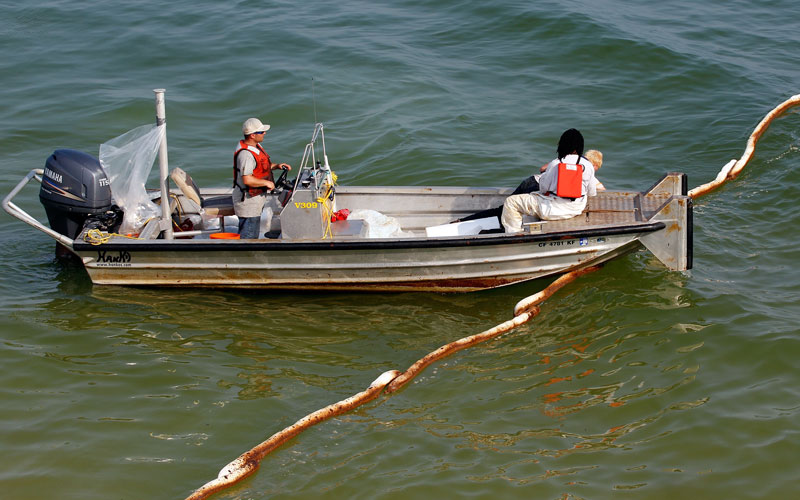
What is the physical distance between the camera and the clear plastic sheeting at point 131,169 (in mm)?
8391

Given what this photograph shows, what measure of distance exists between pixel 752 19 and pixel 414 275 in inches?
489

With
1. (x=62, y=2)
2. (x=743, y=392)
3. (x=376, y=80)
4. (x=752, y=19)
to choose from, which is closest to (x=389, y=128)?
(x=376, y=80)

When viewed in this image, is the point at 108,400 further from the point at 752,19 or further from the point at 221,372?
the point at 752,19

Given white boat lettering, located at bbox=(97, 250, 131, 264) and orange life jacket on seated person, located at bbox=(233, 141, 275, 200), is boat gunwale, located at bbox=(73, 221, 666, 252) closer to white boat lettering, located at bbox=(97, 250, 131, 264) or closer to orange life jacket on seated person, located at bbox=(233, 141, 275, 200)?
white boat lettering, located at bbox=(97, 250, 131, 264)

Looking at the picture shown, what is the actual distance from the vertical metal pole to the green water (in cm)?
75

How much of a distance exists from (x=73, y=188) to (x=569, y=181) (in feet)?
16.4

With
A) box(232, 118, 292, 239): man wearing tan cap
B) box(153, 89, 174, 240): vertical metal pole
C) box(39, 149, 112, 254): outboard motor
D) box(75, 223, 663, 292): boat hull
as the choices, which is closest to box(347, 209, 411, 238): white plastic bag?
box(75, 223, 663, 292): boat hull

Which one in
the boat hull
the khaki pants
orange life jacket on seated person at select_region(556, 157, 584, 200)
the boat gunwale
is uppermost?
orange life jacket on seated person at select_region(556, 157, 584, 200)

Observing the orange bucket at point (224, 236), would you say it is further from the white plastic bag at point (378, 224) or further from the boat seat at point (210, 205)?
the white plastic bag at point (378, 224)

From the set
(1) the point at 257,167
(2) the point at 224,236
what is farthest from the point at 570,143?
(2) the point at 224,236

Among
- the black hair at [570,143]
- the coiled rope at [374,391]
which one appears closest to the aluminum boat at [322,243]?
the coiled rope at [374,391]

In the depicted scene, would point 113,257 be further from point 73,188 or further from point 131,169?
point 131,169

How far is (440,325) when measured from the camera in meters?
7.96

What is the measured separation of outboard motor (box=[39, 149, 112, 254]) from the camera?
8320 mm
